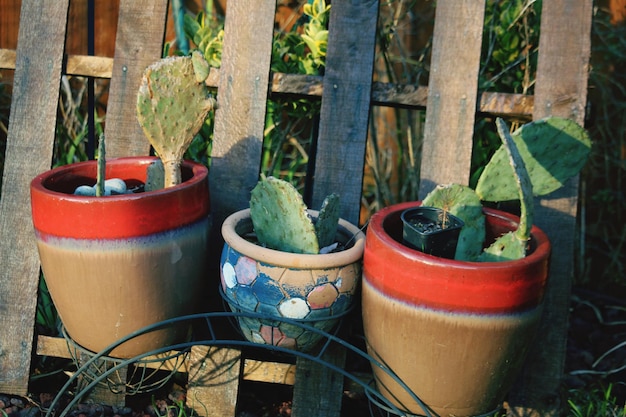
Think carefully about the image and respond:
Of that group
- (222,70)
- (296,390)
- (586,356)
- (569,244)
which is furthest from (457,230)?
(586,356)

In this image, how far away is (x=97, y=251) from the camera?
162 cm

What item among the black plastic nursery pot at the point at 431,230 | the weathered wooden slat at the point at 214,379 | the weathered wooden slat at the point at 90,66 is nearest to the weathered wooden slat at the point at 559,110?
the black plastic nursery pot at the point at 431,230

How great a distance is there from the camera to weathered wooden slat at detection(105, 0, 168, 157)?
6.73 feet

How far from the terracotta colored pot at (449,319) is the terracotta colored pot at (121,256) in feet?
1.50

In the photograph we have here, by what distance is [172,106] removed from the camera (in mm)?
1781

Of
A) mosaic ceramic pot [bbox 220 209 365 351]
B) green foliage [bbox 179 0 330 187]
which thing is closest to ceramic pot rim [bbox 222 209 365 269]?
mosaic ceramic pot [bbox 220 209 365 351]

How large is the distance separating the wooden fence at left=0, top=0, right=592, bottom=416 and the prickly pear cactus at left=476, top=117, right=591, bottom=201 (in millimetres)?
198

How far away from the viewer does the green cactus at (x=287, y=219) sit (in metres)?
1.62

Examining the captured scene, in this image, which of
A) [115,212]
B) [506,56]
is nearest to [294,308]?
[115,212]

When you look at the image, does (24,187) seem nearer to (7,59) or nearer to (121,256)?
(7,59)

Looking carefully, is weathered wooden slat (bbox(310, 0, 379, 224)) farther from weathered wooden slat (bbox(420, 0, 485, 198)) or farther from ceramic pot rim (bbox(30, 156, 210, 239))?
ceramic pot rim (bbox(30, 156, 210, 239))

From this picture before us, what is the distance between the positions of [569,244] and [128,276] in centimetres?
118

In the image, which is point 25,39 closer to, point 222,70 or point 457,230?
point 222,70

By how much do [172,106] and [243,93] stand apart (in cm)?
28
